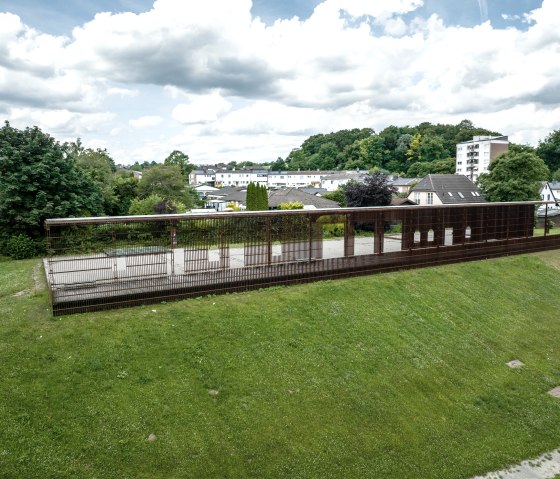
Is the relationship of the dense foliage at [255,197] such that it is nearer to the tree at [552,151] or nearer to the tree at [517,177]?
the tree at [517,177]

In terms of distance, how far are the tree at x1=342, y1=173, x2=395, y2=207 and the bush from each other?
2129cm

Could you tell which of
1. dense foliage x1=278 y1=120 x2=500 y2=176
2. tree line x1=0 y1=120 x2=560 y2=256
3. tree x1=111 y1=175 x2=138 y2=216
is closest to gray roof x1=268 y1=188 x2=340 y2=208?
tree line x1=0 y1=120 x2=560 y2=256

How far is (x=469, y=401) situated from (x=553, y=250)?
16.3 metres

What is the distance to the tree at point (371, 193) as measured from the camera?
3183 centimetres

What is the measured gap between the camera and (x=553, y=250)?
22.5m

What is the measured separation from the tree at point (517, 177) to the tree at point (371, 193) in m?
14.7

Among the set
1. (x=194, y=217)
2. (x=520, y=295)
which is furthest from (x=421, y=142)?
(x=194, y=217)

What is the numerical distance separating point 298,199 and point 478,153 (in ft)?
188

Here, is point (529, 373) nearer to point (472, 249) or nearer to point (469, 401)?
point (469, 401)

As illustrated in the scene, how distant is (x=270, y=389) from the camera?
874cm

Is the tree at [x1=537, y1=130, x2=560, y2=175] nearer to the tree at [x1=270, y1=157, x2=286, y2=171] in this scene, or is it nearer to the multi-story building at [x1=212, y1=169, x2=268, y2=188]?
the multi-story building at [x1=212, y1=169, x2=268, y2=188]

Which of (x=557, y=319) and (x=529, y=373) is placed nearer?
(x=529, y=373)

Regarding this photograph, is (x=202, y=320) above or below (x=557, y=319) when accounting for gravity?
above

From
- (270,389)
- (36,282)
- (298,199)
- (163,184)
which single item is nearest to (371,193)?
(298,199)
